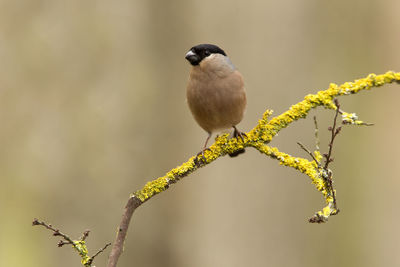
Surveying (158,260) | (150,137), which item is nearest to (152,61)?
(150,137)

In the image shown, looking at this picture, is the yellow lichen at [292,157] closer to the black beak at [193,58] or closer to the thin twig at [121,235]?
the thin twig at [121,235]

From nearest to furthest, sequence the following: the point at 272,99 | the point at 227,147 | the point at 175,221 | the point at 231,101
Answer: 1. the point at 227,147
2. the point at 231,101
3. the point at 272,99
4. the point at 175,221

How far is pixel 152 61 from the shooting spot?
548cm

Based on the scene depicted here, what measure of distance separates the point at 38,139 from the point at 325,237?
307 cm

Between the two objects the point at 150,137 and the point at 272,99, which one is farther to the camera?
the point at 150,137

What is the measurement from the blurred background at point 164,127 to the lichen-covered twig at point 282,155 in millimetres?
Answer: 2739

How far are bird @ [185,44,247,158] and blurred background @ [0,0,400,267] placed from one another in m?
1.98

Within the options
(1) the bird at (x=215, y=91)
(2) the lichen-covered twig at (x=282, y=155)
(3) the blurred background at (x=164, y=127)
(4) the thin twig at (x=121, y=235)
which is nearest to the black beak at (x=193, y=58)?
(1) the bird at (x=215, y=91)

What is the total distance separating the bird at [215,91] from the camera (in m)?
3.04

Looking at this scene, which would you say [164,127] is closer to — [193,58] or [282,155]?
[193,58]

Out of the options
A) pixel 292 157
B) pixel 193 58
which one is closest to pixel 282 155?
pixel 292 157

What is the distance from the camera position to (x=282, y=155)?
7.97 ft

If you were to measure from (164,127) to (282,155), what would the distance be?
3.18 meters

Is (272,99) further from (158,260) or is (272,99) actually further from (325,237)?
(158,260)
